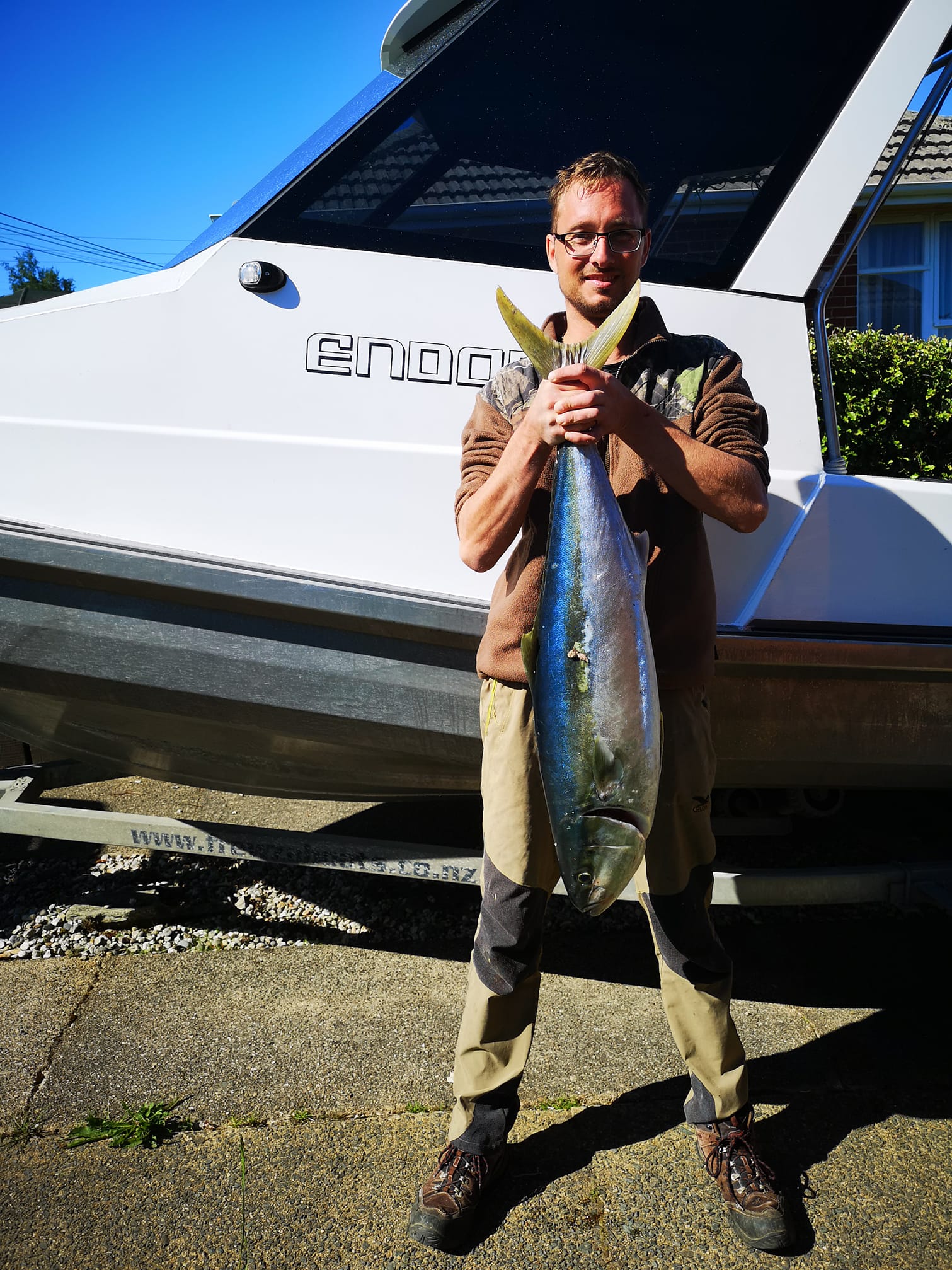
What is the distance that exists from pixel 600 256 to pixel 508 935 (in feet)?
4.58

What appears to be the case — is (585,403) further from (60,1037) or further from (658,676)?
(60,1037)

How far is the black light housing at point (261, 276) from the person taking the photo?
2.26m

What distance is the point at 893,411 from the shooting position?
185 inches

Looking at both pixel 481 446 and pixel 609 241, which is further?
pixel 481 446

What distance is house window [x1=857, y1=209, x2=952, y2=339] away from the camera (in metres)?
10.0

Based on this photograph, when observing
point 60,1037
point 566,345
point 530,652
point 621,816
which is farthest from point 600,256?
point 60,1037

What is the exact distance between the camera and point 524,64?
2.33 m

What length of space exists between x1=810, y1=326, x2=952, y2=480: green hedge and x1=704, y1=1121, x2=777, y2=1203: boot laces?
11.0 feet

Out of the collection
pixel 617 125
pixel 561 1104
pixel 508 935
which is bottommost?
pixel 561 1104

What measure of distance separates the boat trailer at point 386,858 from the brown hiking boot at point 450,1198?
2.32 ft

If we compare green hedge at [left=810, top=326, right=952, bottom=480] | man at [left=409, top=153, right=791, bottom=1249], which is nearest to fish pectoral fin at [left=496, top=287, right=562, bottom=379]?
man at [left=409, top=153, right=791, bottom=1249]

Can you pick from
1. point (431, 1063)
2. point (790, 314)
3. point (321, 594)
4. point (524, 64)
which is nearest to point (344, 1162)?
point (431, 1063)

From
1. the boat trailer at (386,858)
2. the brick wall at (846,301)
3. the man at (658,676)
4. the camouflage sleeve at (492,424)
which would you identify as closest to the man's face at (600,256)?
the man at (658,676)

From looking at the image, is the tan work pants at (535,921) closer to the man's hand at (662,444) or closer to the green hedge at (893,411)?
the man's hand at (662,444)
